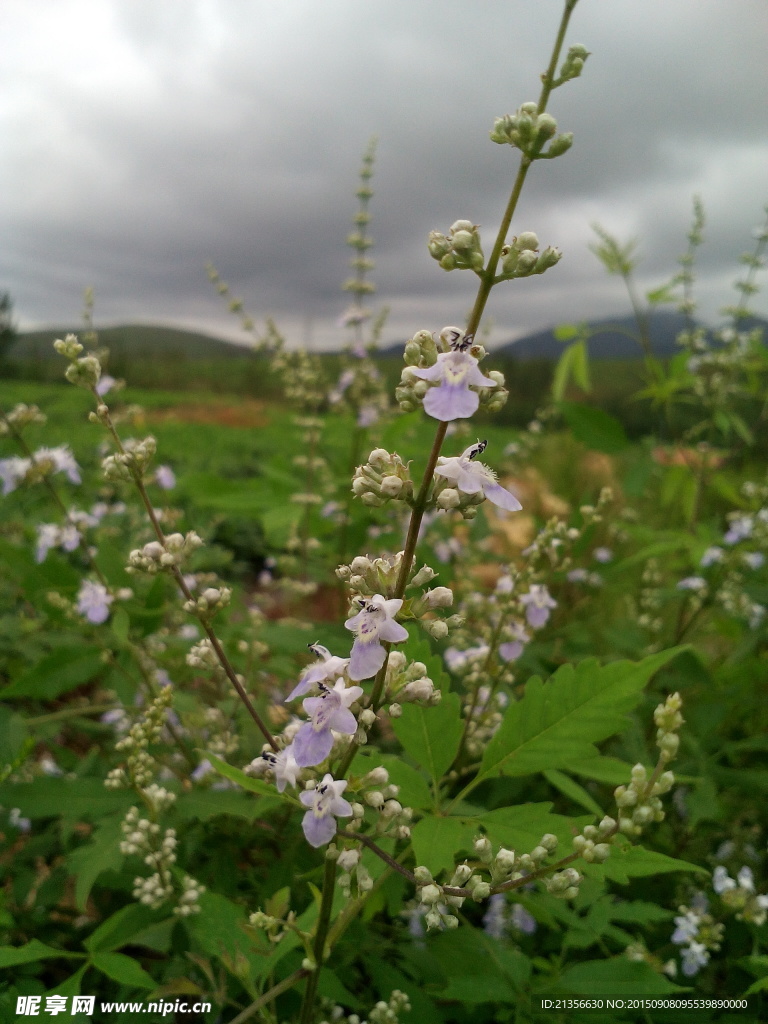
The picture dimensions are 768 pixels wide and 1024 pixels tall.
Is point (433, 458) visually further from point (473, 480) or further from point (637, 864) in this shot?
point (637, 864)

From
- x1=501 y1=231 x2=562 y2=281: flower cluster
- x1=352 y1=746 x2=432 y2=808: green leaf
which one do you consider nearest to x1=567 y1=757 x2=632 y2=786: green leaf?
x1=352 y1=746 x2=432 y2=808: green leaf

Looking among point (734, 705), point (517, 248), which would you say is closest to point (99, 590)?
point (517, 248)

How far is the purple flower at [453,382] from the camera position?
1302 mm

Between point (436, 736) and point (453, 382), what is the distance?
1.12 m

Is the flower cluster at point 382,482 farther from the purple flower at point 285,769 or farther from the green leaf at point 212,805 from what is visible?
the green leaf at point 212,805

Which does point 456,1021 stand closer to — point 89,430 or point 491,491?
point 491,491

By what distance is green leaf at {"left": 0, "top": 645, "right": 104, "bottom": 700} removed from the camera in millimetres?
2820

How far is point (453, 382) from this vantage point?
4.46 feet

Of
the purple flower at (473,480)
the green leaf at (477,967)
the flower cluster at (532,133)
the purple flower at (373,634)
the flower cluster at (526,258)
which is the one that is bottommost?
the green leaf at (477,967)

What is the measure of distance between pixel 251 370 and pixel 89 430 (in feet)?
119

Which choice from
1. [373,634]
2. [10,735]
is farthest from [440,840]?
[10,735]

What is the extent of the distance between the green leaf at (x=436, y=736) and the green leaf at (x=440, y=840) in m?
0.13

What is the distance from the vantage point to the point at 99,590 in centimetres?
305

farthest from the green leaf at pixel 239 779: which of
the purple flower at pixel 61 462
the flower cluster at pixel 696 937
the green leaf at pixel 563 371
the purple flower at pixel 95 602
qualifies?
the green leaf at pixel 563 371
